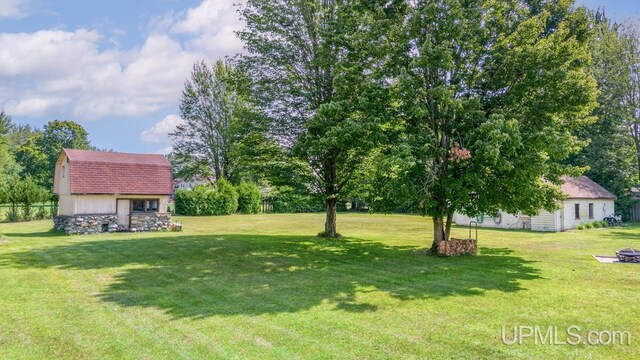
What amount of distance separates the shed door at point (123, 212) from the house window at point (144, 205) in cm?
35

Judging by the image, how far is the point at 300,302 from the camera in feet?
28.2

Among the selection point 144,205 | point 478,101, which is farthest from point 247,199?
point 478,101

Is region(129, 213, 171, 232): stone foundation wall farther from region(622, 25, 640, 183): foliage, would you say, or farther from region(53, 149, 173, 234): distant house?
region(622, 25, 640, 183): foliage

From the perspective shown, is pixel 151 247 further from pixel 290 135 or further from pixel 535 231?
pixel 535 231

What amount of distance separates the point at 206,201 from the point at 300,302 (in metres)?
31.4

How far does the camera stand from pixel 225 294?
364 inches

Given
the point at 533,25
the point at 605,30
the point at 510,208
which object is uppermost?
the point at 605,30

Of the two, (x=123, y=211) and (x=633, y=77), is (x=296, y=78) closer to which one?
(x=123, y=211)

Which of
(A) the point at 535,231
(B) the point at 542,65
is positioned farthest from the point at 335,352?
(A) the point at 535,231

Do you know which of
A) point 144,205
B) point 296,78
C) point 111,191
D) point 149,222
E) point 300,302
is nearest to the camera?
point 300,302

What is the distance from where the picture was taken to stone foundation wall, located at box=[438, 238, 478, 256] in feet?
49.2

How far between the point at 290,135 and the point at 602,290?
13.7 m

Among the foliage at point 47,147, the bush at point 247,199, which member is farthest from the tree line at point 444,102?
the foliage at point 47,147

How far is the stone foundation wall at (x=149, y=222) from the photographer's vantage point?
2370 centimetres
